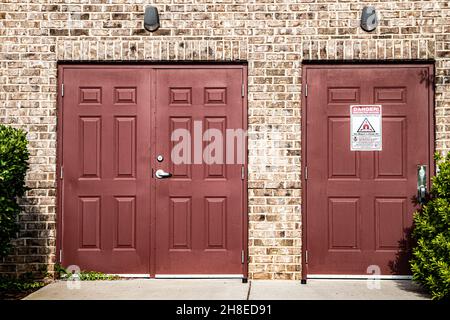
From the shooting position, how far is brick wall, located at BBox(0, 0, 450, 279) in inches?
289

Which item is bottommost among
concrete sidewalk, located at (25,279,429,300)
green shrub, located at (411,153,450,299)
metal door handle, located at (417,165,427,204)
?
concrete sidewalk, located at (25,279,429,300)

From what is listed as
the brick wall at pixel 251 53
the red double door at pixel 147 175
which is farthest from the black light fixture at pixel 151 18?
the red double door at pixel 147 175

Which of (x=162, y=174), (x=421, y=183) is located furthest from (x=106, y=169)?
(x=421, y=183)

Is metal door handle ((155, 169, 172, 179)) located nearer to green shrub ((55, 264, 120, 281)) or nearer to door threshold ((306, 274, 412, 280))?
green shrub ((55, 264, 120, 281))

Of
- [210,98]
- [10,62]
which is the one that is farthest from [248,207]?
[10,62]

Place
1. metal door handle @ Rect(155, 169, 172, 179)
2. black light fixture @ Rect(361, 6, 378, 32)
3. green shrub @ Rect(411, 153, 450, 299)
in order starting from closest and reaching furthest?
green shrub @ Rect(411, 153, 450, 299)
black light fixture @ Rect(361, 6, 378, 32)
metal door handle @ Rect(155, 169, 172, 179)

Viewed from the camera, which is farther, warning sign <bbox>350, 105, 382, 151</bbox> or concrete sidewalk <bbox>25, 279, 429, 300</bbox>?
warning sign <bbox>350, 105, 382, 151</bbox>

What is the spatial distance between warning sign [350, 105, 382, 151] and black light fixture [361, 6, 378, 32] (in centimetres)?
88

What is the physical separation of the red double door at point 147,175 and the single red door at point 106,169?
0.01 meters

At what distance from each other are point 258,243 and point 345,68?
2198 millimetres

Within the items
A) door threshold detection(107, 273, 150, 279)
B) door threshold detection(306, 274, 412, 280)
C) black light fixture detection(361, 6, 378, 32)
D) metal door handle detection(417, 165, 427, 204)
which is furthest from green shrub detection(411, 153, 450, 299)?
door threshold detection(107, 273, 150, 279)

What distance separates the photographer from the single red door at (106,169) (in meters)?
7.43

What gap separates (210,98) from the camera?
7.43m

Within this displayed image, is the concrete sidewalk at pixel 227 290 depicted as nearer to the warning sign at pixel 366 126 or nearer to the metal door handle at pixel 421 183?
the metal door handle at pixel 421 183
